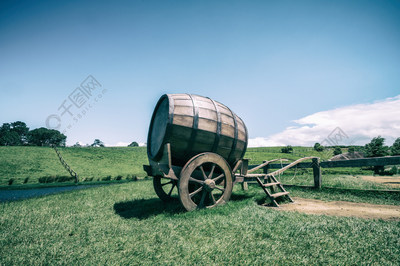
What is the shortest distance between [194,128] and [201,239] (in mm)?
2251

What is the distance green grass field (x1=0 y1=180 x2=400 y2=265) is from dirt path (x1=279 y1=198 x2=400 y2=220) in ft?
3.06

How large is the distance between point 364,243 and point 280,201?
3.36 m

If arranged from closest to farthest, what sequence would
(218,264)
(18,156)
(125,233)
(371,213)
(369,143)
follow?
1. (218,264)
2. (125,233)
3. (371,213)
4. (18,156)
5. (369,143)

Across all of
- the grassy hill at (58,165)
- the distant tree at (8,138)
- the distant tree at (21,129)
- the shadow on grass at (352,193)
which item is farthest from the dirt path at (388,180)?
the distant tree at (21,129)

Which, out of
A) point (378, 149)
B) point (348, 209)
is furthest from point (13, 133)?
point (378, 149)

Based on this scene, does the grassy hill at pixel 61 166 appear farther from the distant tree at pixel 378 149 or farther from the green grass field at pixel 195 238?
the green grass field at pixel 195 238

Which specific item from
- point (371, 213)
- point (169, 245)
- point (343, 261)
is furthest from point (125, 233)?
point (371, 213)

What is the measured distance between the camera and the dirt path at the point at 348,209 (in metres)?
4.20

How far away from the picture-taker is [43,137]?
87438mm

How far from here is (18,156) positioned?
28.1m

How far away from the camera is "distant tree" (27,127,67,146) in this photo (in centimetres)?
8581

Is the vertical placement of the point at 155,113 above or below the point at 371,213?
above

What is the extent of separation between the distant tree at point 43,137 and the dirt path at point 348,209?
10861cm

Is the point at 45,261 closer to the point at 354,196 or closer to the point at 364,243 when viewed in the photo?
the point at 364,243
